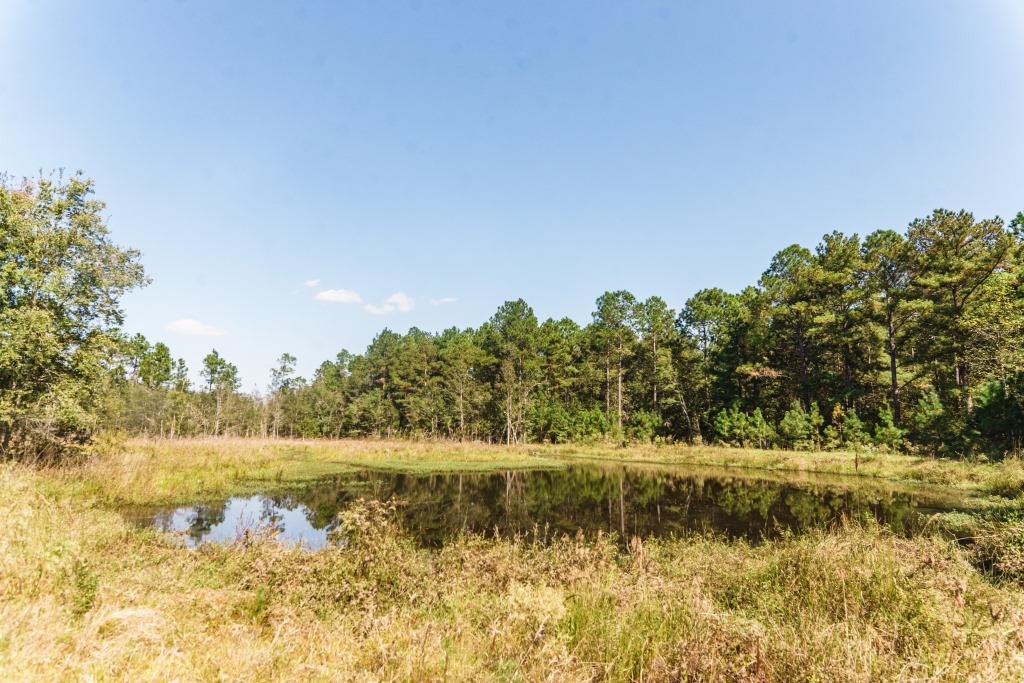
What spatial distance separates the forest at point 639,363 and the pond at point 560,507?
6962mm

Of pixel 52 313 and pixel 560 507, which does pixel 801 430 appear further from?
pixel 52 313

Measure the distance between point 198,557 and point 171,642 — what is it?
5.50m

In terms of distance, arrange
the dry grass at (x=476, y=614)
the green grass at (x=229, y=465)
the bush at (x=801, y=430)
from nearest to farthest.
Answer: the dry grass at (x=476, y=614) → the green grass at (x=229, y=465) → the bush at (x=801, y=430)

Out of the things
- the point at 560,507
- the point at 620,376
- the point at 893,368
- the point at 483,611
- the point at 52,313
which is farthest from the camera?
the point at 620,376

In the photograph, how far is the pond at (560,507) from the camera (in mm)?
13531

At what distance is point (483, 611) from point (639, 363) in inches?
2420

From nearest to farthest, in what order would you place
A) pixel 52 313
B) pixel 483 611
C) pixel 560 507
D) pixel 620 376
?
1. pixel 483 611
2. pixel 52 313
3. pixel 560 507
4. pixel 620 376

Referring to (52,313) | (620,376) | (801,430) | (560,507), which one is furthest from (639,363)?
(52,313)

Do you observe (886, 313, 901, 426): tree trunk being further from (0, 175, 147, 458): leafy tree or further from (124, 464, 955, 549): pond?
(0, 175, 147, 458): leafy tree

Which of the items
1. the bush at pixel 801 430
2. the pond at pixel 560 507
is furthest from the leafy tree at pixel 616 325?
the pond at pixel 560 507

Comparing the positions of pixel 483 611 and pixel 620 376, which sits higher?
pixel 620 376

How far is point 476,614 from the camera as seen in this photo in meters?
6.11

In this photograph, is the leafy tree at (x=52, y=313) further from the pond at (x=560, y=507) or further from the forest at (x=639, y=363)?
the pond at (x=560, y=507)

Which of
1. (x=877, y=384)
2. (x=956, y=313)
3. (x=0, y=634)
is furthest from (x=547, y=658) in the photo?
(x=877, y=384)
